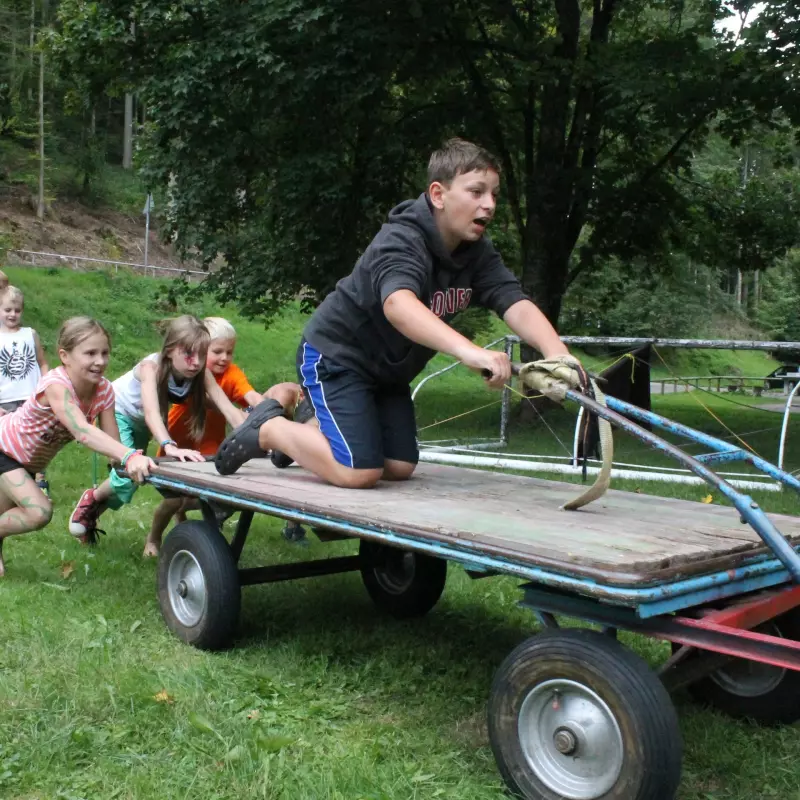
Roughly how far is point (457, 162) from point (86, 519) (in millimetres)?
3229

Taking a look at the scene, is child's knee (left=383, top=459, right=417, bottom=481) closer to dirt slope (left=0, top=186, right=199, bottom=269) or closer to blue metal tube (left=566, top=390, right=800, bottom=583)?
blue metal tube (left=566, top=390, right=800, bottom=583)

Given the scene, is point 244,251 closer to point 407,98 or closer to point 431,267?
point 407,98

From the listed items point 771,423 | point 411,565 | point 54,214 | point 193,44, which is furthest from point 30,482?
point 54,214

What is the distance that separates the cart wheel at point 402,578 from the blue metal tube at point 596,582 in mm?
1168

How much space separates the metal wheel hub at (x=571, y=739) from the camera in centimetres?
242

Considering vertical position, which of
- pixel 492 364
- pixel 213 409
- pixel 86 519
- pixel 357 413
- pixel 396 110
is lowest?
pixel 86 519

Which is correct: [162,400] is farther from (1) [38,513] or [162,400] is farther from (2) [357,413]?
(2) [357,413]

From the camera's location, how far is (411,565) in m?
4.39

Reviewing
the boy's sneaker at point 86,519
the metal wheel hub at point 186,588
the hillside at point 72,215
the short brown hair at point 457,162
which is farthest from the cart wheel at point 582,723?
the hillside at point 72,215

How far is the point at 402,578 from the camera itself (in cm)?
444

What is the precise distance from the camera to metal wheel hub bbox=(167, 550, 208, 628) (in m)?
3.92

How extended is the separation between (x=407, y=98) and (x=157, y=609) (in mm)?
11935

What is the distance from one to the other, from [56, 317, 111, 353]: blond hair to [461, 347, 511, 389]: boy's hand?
7.41 feet

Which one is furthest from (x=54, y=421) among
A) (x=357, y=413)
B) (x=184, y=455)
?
(x=357, y=413)
